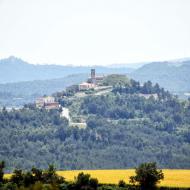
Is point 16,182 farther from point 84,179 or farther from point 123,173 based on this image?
point 123,173

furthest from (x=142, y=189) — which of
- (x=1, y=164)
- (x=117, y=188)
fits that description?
(x=1, y=164)

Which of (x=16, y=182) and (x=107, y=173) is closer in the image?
(x=16, y=182)

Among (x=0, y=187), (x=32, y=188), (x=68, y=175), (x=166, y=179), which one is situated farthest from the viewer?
(x=68, y=175)

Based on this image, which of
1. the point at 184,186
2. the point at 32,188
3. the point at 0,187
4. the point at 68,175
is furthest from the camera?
the point at 68,175

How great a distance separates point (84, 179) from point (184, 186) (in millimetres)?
11911

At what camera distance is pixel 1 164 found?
105562 millimetres

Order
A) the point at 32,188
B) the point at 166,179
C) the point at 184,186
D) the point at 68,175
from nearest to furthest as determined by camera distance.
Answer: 1. the point at 32,188
2. the point at 184,186
3. the point at 166,179
4. the point at 68,175

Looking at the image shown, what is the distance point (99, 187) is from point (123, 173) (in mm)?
29788

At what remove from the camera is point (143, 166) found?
99.4 meters

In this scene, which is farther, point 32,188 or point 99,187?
point 99,187

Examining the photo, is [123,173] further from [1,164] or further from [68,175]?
[1,164]

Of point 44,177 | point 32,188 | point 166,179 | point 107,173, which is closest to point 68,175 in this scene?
point 107,173

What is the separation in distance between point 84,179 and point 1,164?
14.0 metres

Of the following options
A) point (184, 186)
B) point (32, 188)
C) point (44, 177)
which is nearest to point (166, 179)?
point (184, 186)
